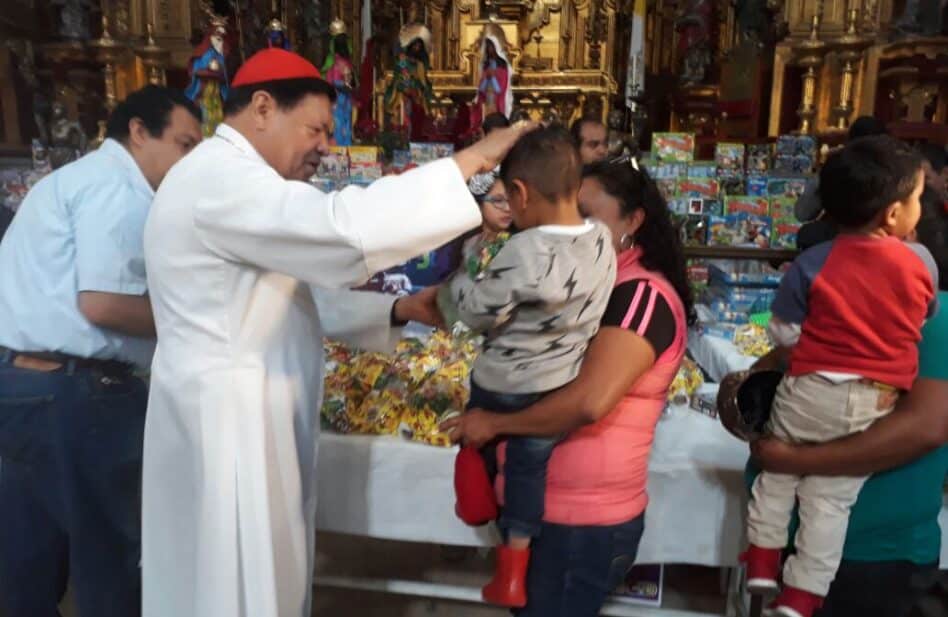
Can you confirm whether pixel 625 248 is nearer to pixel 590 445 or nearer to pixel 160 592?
pixel 590 445

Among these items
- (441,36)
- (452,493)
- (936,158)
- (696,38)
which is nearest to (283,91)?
(452,493)

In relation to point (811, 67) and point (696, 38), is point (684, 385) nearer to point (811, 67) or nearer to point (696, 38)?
point (811, 67)

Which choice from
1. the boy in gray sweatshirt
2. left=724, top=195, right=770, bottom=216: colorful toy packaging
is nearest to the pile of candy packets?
the boy in gray sweatshirt

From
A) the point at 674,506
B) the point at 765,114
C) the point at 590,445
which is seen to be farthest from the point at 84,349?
the point at 765,114

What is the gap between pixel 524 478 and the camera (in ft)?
4.73

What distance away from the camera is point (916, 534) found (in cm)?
146

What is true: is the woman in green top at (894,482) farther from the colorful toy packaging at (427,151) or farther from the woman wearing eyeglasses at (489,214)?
the colorful toy packaging at (427,151)

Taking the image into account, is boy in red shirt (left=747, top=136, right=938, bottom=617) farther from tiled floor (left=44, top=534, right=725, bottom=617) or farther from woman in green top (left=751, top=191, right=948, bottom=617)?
tiled floor (left=44, top=534, right=725, bottom=617)

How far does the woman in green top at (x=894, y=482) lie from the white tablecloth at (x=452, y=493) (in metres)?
0.35

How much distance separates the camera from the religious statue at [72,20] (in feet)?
20.7

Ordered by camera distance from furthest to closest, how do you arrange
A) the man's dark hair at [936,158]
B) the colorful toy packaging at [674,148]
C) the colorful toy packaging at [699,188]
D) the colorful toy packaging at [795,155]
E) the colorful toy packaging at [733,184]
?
the colorful toy packaging at [795,155]
the colorful toy packaging at [733,184]
the colorful toy packaging at [674,148]
the colorful toy packaging at [699,188]
the man's dark hair at [936,158]

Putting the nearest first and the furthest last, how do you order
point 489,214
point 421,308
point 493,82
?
point 421,308, point 489,214, point 493,82

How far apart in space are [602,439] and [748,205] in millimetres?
2485

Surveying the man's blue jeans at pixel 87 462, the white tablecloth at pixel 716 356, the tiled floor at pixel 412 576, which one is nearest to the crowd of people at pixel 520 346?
the man's blue jeans at pixel 87 462
